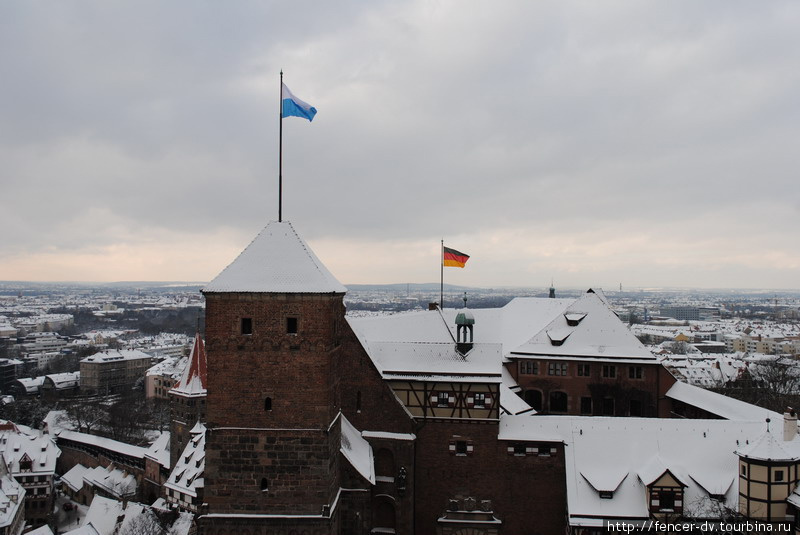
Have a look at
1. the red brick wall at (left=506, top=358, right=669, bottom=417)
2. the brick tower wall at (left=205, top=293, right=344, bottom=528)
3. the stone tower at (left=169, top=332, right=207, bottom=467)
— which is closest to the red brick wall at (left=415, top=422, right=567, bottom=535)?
the brick tower wall at (left=205, top=293, right=344, bottom=528)

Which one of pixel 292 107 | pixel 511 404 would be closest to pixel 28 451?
pixel 511 404

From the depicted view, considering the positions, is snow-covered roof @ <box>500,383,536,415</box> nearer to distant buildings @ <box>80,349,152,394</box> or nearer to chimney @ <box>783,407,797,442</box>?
chimney @ <box>783,407,797,442</box>

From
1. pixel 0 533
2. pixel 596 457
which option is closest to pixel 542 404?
pixel 596 457

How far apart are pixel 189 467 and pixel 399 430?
1382 inches

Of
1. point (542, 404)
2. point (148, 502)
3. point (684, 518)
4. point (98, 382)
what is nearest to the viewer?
point (684, 518)

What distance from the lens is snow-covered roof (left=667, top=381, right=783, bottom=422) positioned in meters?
35.0

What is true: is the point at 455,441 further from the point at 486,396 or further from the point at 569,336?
the point at 569,336

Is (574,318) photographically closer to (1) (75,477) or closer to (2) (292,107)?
(2) (292,107)

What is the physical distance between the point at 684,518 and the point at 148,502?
60.6 m

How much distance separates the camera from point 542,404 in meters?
47.3

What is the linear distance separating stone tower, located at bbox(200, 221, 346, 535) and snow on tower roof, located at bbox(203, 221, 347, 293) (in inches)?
2.6

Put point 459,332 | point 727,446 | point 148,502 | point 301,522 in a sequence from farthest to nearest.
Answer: point 148,502
point 459,332
point 727,446
point 301,522

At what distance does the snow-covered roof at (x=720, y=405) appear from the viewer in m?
35.0

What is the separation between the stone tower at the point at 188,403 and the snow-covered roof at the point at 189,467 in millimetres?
2356
